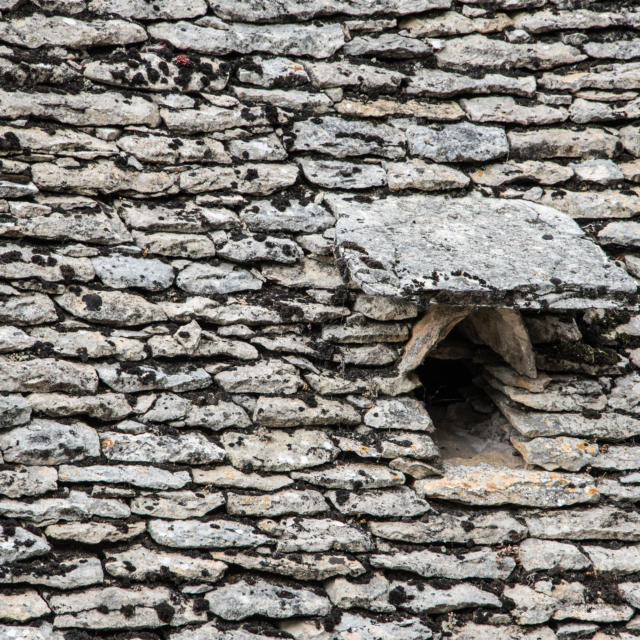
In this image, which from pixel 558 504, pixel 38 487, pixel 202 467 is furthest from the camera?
pixel 558 504

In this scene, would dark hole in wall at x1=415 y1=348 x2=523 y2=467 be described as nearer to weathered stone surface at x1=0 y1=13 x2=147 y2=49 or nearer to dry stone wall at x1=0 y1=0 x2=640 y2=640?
dry stone wall at x1=0 y1=0 x2=640 y2=640

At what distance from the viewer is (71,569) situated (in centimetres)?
352

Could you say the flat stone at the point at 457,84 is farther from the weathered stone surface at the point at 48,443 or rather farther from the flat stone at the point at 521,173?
the weathered stone surface at the point at 48,443

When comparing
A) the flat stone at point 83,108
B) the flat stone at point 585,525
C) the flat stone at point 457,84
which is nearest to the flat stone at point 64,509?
the flat stone at point 83,108

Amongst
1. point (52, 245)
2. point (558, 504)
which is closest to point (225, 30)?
point (52, 245)

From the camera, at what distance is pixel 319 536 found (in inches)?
151

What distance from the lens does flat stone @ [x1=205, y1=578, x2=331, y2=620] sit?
361 cm

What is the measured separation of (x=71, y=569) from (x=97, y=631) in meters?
0.30

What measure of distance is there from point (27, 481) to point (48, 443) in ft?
0.64

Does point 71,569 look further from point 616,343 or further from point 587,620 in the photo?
point 616,343

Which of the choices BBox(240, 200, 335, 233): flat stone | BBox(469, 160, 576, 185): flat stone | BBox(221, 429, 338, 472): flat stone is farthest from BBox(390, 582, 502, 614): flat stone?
BBox(469, 160, 576, 185): flat stone

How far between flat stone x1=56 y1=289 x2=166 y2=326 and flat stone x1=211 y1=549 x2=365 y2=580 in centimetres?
125

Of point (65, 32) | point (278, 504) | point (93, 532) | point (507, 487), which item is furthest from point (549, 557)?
point (65, 32)

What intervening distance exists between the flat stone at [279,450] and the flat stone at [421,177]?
1563mm
